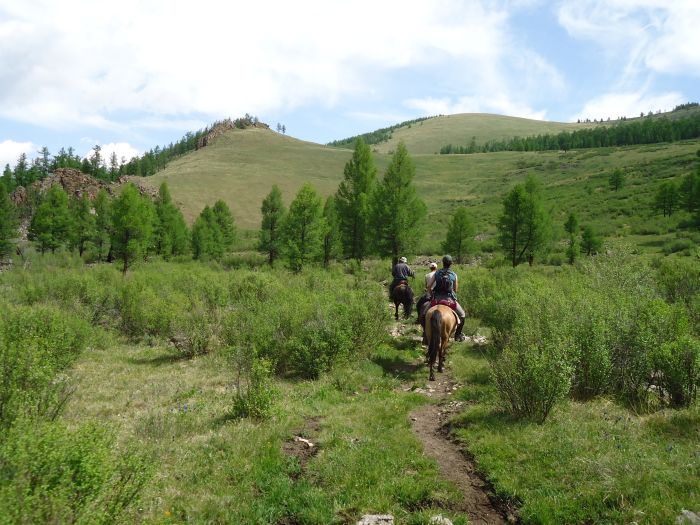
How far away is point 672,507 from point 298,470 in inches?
173

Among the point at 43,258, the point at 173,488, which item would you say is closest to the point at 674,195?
the point at 173,488

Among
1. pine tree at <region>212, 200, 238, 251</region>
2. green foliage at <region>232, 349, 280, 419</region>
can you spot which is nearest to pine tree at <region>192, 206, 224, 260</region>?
pine tree at <region>212, 200, 238, 251</region>

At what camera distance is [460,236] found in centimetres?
3869

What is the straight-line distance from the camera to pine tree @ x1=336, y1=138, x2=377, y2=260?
3634 cm

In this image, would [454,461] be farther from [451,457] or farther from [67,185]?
[67,185]

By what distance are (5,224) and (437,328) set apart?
167 feet

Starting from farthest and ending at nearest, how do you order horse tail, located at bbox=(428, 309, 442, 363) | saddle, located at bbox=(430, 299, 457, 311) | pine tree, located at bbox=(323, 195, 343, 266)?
pine tree, located at bbox=(323, 195, 343, 266) → saddle, located at bbox=(430, 299, 457, 311) → horse tail, located at bbox=(428, 309, 442, 363)

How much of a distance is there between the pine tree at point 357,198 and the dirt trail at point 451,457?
27.4 m

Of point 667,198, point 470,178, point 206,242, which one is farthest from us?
point 470,178

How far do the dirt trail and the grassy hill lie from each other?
38.4 metres

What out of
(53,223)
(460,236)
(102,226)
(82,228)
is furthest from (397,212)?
(82,228)

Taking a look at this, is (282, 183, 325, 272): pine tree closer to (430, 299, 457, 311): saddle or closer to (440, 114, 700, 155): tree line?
(430, 299, 457, 311): saddle

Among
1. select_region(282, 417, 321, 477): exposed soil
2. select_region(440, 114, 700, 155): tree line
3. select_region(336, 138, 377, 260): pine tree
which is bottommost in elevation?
select_region(282, 417, 321, 477): exposed soil

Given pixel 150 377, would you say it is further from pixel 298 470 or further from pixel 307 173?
pixel 307 173
